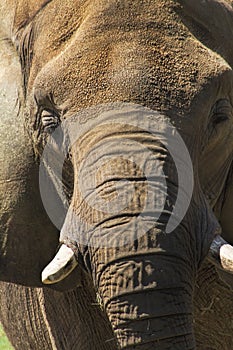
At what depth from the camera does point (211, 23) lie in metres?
6.20

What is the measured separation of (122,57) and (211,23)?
0.45 m

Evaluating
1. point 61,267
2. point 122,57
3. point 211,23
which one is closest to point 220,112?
point 211,23

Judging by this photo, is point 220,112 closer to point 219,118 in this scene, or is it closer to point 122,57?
point 219,118

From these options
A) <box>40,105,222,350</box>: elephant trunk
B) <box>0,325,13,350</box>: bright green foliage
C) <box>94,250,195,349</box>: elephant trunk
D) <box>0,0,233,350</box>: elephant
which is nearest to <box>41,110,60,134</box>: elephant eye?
<box>0,0,233,350</box>: elephant

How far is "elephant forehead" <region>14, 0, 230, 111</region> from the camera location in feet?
19.3

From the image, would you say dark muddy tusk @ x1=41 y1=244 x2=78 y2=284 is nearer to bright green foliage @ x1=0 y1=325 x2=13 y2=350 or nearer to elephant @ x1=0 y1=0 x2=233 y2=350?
elephant @ x1=0 y1=0 x2=233 y2=350

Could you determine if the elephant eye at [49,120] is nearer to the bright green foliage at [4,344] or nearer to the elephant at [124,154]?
the elephant at [124,154]

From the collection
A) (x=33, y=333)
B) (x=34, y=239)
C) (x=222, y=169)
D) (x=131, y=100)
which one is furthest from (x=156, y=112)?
(x=33, y=333)

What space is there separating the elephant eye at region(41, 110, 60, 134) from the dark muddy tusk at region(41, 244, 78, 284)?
51 cm

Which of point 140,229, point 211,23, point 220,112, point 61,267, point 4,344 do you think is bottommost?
point 4,344

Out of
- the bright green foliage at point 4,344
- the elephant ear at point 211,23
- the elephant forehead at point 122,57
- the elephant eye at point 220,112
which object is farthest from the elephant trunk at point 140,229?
the bright green foliage at point 4,344

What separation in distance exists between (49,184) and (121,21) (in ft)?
2.51

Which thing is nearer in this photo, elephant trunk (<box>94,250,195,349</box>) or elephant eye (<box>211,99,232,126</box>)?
elephant trunk (<box>94,250,195,349</box>)

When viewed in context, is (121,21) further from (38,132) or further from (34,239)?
(34,239)
